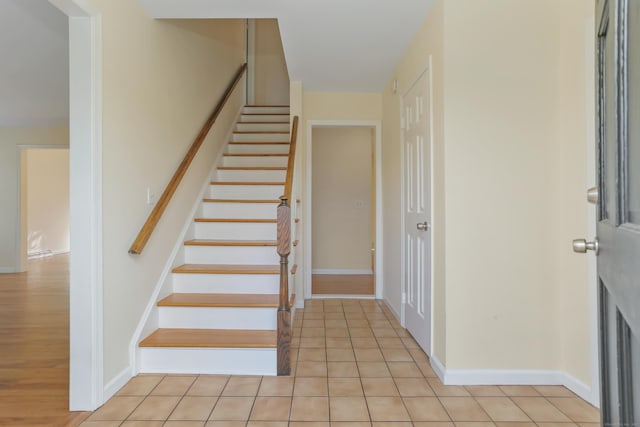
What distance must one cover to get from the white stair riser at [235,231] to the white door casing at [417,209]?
116cm

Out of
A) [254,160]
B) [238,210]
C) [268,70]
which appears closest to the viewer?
[238,210]

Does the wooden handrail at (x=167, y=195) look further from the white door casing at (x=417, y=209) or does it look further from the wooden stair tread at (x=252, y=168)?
the white door casing at (x=417, y=209)

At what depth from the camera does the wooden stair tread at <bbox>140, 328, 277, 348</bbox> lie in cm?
225

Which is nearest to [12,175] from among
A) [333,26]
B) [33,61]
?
[33,61]

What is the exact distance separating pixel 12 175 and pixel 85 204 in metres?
5.27

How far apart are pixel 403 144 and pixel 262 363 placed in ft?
6.68

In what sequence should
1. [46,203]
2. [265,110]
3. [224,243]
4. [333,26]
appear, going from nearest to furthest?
[333,26] → [224,243] → [265,110] → [46,203]

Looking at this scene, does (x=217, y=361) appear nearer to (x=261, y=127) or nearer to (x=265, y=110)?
(x=261, y=127)

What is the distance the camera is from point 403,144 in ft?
10.4

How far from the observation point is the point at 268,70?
6.16m

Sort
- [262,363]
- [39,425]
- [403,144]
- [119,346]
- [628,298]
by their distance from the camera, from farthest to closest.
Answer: [403,144] → [262,363] → [119,346] → [39,425] → [628,298]

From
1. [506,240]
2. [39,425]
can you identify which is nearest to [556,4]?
[506,240]

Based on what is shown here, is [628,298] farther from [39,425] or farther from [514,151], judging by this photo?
[39,425]

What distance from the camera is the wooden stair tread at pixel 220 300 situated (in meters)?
2.46
